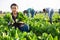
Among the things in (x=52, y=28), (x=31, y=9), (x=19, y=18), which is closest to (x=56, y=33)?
(x=52, y=28)

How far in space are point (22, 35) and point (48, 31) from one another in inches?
41.1

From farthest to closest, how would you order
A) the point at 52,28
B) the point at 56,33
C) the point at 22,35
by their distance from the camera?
the point at 52,28
the point at 56,33
the point at 22,35

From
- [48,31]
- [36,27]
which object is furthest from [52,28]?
[36,27]

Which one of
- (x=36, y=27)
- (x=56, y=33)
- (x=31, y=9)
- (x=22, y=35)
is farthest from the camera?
(x=31, y=9)

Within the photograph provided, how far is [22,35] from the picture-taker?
209 inches

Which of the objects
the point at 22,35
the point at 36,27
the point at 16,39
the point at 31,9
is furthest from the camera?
the point at 31,9

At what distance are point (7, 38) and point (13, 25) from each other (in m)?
2.23

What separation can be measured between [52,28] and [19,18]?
1.34m

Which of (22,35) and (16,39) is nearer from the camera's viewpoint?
(16,39)

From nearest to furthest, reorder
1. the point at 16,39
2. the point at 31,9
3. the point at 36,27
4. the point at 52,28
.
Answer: the point at 16,39 → the point at 52,28 → the point at 36,27 → the point at 31,9

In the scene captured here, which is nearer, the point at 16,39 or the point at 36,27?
the point at 16,39

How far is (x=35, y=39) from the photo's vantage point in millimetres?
4969

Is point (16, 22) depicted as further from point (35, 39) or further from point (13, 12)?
point (35, 39)

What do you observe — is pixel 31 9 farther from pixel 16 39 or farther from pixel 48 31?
pixel 16 39
